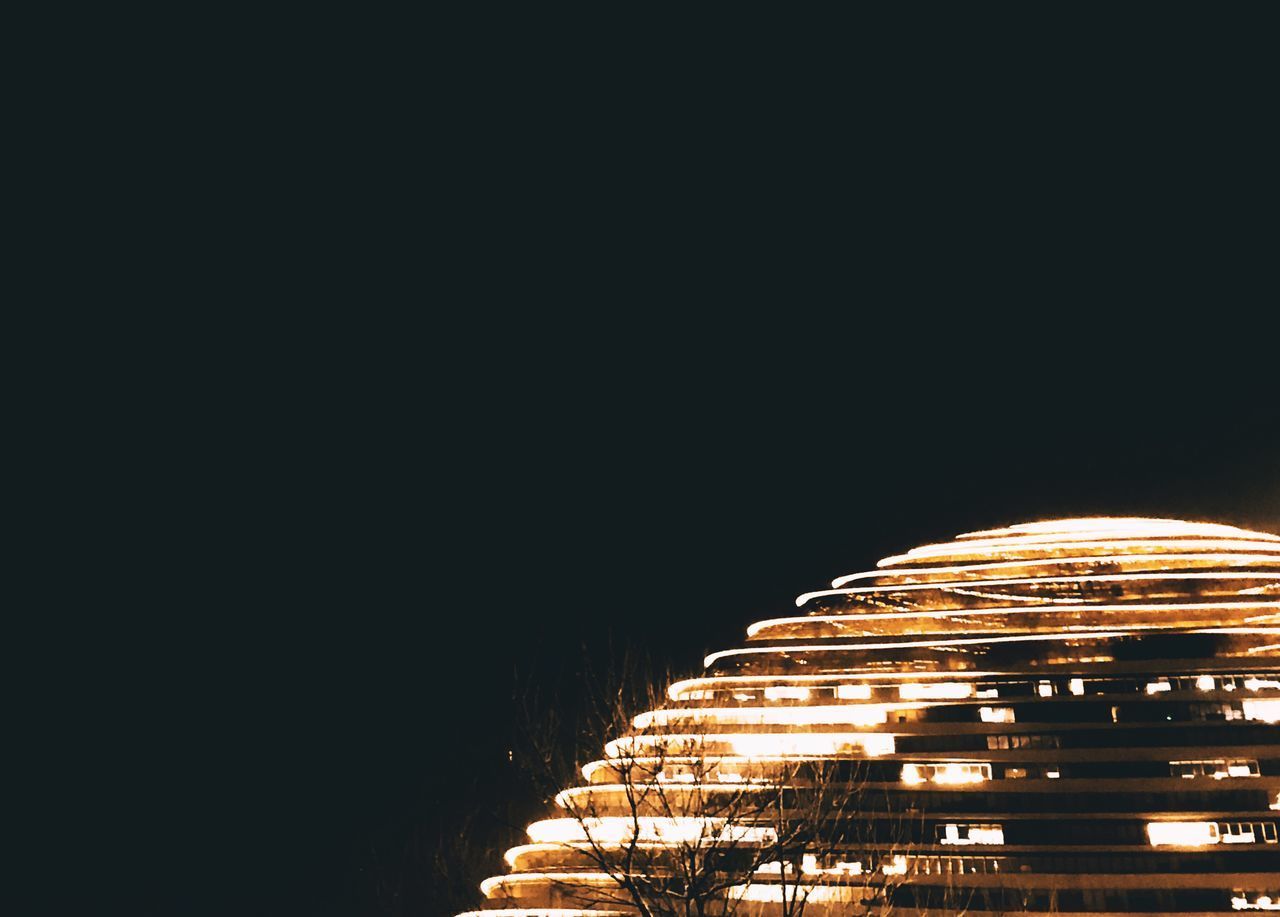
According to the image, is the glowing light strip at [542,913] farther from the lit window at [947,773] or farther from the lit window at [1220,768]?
the lit window at [1220,768]

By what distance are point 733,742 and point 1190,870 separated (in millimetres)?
17154

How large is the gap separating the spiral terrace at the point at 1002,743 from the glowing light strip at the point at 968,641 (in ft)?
0.36

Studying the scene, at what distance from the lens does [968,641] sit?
155 ft

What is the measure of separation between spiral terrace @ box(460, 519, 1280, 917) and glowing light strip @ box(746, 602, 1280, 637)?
0.37 ft

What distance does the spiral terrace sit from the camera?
39.7 meters

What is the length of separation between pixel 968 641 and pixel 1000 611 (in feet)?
8.50

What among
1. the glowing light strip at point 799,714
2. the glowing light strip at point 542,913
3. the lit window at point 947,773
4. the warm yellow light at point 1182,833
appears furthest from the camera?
the glowing light strip at point 799,714

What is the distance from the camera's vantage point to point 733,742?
4397 centimetres

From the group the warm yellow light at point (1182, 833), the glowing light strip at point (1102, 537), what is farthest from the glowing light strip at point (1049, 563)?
the warm yellow light at point (1182, 833)

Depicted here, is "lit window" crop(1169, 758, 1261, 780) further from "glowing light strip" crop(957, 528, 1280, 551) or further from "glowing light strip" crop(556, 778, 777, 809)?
"glowing light strip" crop(556, 778, 777, 809)

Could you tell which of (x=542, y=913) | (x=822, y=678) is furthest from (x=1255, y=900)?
(x=542, y=913)

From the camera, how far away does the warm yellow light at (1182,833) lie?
40.8 metres

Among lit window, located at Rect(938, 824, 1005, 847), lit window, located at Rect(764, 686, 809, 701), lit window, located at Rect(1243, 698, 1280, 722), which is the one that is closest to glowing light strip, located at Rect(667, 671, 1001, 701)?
lit window, located at Rect(764, 686, 809, 701)

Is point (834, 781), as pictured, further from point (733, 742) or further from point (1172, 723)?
point (1172, 723)
